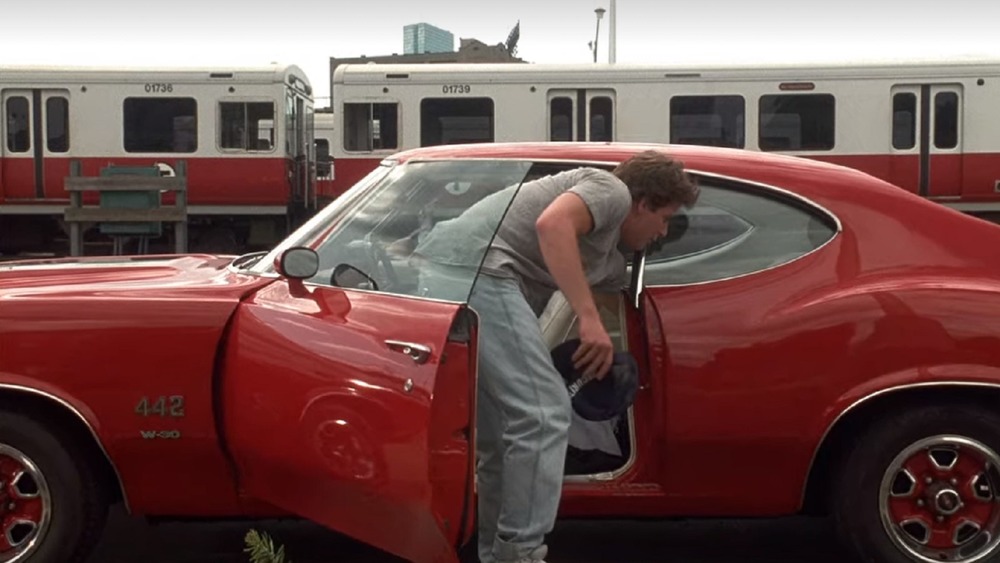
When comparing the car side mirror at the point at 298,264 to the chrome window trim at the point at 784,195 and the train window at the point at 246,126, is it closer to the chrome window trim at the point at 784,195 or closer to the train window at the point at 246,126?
the chrome window trim at the point at 784,195

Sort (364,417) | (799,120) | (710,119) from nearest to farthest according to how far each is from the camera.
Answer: (364,417), (799,120), (710,119)

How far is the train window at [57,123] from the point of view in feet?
54.0

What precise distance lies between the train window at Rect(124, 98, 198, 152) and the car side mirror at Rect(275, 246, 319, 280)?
13444 mm

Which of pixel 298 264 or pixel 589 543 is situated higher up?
pixel 298 264

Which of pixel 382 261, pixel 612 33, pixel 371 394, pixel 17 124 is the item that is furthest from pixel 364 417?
pixel 612 33

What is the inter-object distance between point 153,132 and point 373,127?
323cm

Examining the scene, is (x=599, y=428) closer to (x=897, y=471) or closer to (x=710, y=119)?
(x=897, y=471)

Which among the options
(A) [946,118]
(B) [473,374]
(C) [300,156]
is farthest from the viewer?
(C) [300,156]

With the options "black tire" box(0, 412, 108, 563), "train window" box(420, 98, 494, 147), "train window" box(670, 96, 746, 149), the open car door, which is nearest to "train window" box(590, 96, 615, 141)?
"train window" box(670, 96, 746, 149)

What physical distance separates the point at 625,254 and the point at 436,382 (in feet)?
3.03

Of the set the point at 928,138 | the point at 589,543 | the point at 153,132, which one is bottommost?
the point at 589,543

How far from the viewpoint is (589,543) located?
4.70 meters

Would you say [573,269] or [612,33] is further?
[612,33]

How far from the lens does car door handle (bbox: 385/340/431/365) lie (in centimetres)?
348
